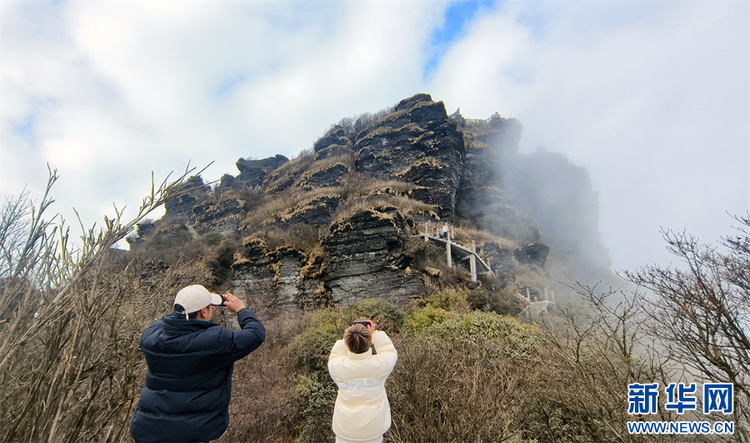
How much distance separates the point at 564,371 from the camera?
13.5 feet

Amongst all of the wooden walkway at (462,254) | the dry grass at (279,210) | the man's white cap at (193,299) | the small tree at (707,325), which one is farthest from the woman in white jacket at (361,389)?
the dry grass at (279,210)

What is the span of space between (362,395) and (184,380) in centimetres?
130

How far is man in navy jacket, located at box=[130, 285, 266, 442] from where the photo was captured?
1.88 meters

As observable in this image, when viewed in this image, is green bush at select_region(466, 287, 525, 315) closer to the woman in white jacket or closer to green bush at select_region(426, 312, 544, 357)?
green bush at select_region(426, 312, 544, 357)

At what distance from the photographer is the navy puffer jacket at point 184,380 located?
188 cm

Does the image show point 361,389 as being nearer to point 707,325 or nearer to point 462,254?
point 707,325

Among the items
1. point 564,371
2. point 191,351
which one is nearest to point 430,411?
point 564,371

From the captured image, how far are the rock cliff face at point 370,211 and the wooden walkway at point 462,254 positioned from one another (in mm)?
1194

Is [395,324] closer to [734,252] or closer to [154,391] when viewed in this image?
[734,252]

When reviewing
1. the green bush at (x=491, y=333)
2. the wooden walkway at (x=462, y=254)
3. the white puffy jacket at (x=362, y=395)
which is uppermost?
the wooden walkway at (x=462, y=254)

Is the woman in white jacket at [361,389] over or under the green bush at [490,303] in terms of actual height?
under

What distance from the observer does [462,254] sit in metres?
19.0

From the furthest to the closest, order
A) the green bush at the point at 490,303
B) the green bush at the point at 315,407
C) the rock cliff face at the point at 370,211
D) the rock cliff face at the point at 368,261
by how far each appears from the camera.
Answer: the rock cliff face at the point at 370,211 < the rock cliff face at the point at 368,261 < the green bush at the point at 490,303 < the green bush at the point at 315,407

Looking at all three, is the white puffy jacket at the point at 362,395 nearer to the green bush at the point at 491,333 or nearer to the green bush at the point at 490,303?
the green bush at the point at 491,333
